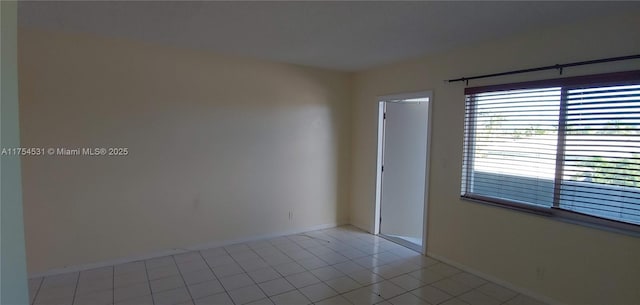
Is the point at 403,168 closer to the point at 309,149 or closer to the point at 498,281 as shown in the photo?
the point at 309,149

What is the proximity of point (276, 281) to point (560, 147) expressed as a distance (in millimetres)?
2748

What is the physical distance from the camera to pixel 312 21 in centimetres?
263

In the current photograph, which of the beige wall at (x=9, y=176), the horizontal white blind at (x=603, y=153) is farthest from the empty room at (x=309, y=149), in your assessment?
the beige wall at (x=9, y=176)

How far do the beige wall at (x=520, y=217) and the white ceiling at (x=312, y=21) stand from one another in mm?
183

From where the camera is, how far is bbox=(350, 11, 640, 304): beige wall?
2.42m

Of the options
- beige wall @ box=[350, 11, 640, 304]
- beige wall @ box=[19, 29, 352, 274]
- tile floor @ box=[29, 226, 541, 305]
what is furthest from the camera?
Result: beige wall @ box=[19, 29, 352, 274]

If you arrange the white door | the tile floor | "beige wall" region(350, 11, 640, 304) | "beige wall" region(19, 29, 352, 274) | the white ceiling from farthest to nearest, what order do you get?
the white door, "beige wall" region(19, 29, 352, 274), the tile floor, "beige wall" region(350, 11, 640, 304), the white ceiling

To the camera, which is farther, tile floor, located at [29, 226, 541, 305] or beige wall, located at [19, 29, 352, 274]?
beige wall, located at [19, 29, 352, 274]

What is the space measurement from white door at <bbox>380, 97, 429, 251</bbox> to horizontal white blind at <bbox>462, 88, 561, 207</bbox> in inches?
44.7

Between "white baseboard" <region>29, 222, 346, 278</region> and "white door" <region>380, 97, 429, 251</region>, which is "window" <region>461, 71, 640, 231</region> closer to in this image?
"white door" <region>380, 97, 429, 251</region>

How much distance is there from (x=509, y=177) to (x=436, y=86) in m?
1.23

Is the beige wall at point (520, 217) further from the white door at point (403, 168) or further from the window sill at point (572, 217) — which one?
the white door at point (403, 168)

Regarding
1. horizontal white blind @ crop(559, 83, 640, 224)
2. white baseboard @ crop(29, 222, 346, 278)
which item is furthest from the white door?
horizontal white blind @ crop(559, 83, 640, 224)

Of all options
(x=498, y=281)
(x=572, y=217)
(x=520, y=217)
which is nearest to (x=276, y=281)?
(x=498, y=281)
